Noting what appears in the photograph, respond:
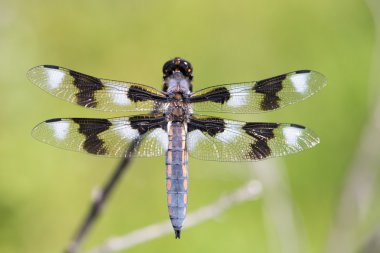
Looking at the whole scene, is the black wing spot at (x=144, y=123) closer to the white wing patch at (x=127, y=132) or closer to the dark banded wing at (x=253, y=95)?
the white wing patch at (x=127, y=132)

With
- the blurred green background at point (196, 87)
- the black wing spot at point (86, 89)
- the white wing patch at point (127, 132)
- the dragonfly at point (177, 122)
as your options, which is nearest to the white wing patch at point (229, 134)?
the dragonfly at point (177, 122)

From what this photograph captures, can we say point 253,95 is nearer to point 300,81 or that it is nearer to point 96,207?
point 300,81

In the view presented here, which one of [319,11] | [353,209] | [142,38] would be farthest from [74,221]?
[319,11]

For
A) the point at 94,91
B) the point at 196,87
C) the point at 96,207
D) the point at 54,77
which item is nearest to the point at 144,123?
the point at 94,91

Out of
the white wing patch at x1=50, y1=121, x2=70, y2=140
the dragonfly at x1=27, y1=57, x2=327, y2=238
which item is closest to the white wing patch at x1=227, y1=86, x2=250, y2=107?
the dragonfly at x1=27, y1=57, x2=327, y2=238

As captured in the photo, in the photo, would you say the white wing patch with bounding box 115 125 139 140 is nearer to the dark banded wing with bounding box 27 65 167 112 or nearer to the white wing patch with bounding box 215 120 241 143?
the dark banded wing with bounding box 27 65 167 112

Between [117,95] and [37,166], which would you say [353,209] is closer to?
[117,95]

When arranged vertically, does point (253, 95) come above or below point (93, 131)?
above
